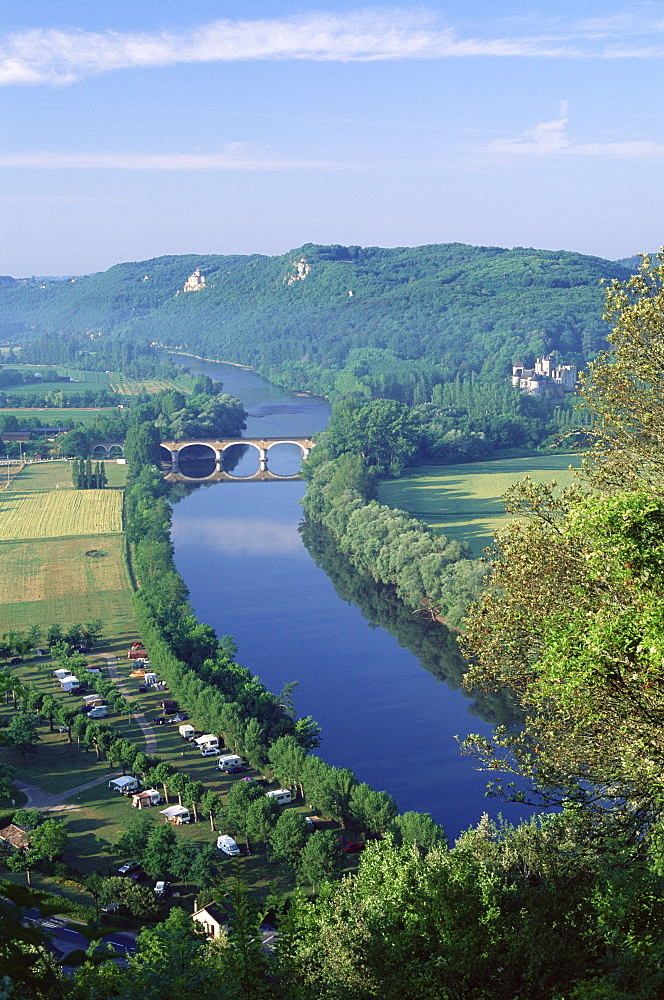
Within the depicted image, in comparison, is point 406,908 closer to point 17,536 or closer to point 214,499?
point 17,536

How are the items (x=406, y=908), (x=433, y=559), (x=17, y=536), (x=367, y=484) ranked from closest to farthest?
(x=406, y=908)
(x=433, y=559)
(x=17, y=536)
(x=367, y=484)

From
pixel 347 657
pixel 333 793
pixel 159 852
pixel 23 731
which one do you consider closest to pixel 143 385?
pixel 347 657

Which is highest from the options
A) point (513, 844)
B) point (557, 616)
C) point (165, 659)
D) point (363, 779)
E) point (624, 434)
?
point (624, 434)

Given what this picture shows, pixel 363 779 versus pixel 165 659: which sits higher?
pixel 165 659

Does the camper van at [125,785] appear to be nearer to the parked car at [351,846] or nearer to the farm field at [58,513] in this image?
the parked car at [351,846]

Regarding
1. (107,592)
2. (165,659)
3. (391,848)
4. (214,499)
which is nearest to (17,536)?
(107,592)

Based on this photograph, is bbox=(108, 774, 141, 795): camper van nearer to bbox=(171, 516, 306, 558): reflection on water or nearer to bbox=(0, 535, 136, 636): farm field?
bbox=(0, 535, 136, 636): farm field

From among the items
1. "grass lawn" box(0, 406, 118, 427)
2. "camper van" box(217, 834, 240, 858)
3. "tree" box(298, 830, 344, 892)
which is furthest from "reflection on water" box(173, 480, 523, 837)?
"grass lawn" box(0, 406, 118, 427)

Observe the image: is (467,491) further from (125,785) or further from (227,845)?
(227,845)
